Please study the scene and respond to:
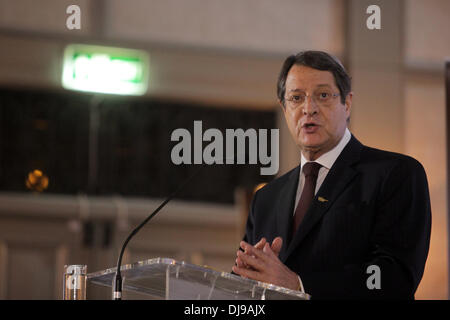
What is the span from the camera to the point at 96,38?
14.9 feet

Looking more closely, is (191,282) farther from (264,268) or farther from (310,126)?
(310,126)

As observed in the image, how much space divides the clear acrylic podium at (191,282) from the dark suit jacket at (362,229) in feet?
0.75

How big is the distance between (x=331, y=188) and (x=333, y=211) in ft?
0.26

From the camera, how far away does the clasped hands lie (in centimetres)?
180

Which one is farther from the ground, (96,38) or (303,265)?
(96,38)

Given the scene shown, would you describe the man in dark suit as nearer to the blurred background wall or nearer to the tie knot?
the tie knot

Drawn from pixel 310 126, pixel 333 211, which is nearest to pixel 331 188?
pixel 333 211

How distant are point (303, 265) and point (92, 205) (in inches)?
108

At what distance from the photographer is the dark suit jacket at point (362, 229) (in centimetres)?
191

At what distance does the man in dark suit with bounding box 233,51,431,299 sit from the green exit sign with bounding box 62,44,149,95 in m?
2.29

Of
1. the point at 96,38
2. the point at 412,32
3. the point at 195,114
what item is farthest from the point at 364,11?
the point at 96,38

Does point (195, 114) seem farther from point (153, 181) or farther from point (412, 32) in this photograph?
point (412, 32)

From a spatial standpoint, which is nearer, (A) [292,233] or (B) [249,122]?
(A) [292,233]

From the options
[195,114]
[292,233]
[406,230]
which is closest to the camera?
[406,230]
